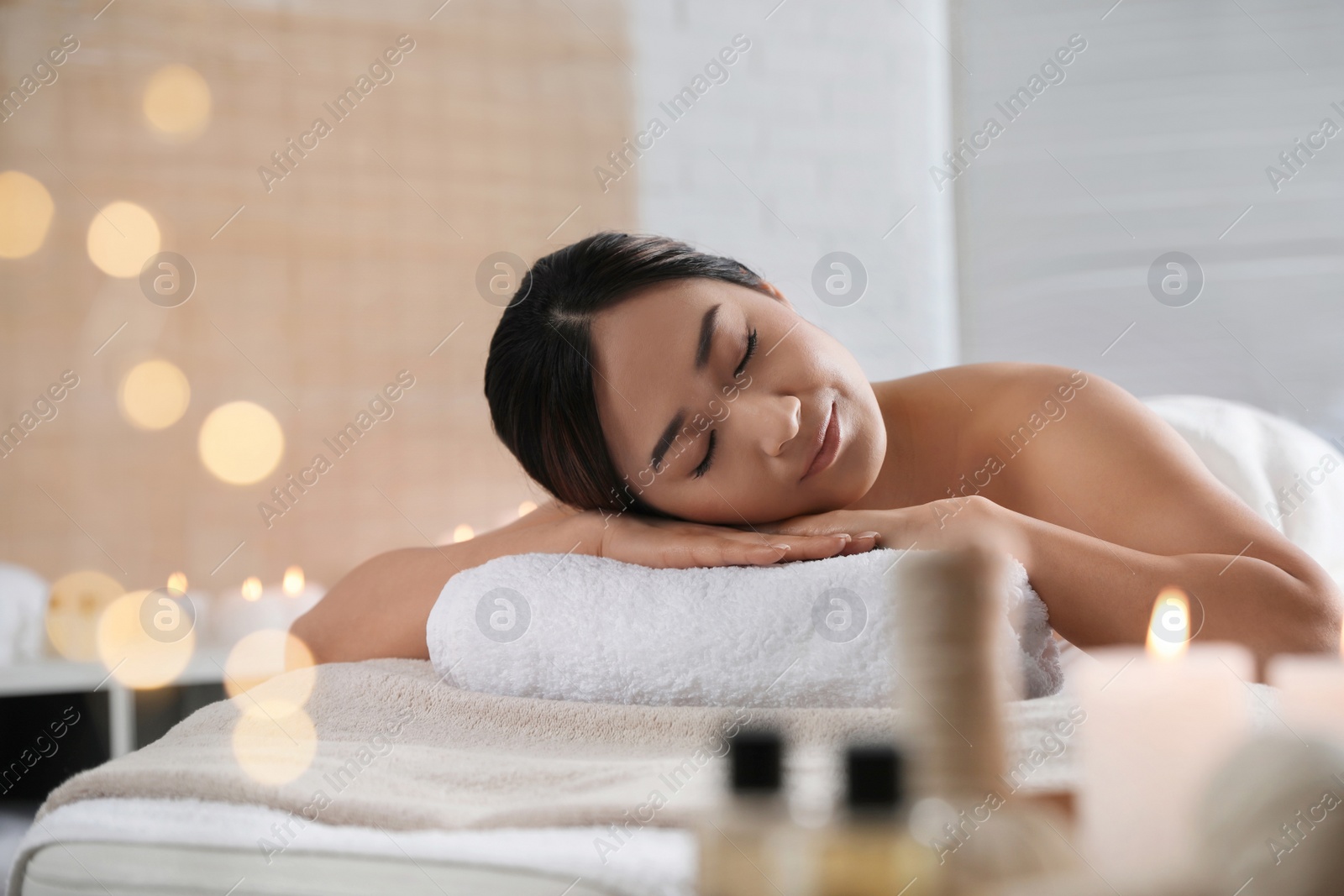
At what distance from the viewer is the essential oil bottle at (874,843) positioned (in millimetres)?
262

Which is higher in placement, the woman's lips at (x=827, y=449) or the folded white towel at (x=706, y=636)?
the woman's lips at (x=827, y=449)

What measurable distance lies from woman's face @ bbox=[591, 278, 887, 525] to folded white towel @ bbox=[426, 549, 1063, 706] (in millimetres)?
142

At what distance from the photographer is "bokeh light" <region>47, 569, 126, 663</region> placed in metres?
1.49

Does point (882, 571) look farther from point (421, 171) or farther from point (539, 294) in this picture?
point (421, 171)

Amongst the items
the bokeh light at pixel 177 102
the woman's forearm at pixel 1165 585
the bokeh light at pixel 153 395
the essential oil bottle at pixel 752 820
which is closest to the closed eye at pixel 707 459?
the woman's forearm at pixel 1165 585

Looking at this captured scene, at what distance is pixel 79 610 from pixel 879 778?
5.40 ft

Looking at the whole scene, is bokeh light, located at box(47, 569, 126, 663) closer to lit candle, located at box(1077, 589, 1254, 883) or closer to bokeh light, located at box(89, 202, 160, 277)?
bokeh light, located at box(89, 202, 160, 277)

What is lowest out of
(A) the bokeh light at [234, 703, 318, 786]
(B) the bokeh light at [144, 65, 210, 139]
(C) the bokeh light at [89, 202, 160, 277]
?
(A) the bokeh light at [234, 703, 318, 786]

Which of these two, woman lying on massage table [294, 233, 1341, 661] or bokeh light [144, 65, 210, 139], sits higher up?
bokeh light [144, 65, 210, 139]

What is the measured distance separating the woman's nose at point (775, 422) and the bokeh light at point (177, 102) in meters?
1.40

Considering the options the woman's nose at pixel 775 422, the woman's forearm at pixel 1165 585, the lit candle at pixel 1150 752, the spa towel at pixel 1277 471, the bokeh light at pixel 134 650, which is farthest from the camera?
the bokeh light at pixel 134 650

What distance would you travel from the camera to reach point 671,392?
0.81 meters

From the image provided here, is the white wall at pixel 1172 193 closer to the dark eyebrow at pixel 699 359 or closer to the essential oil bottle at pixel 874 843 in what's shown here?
the dark eyebrow at pixel 699 359

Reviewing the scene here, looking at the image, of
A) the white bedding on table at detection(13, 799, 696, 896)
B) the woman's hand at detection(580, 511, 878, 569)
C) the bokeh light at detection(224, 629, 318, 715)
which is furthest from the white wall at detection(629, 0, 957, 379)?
the white bedding on table at detection(13, 799, 696, 896)
